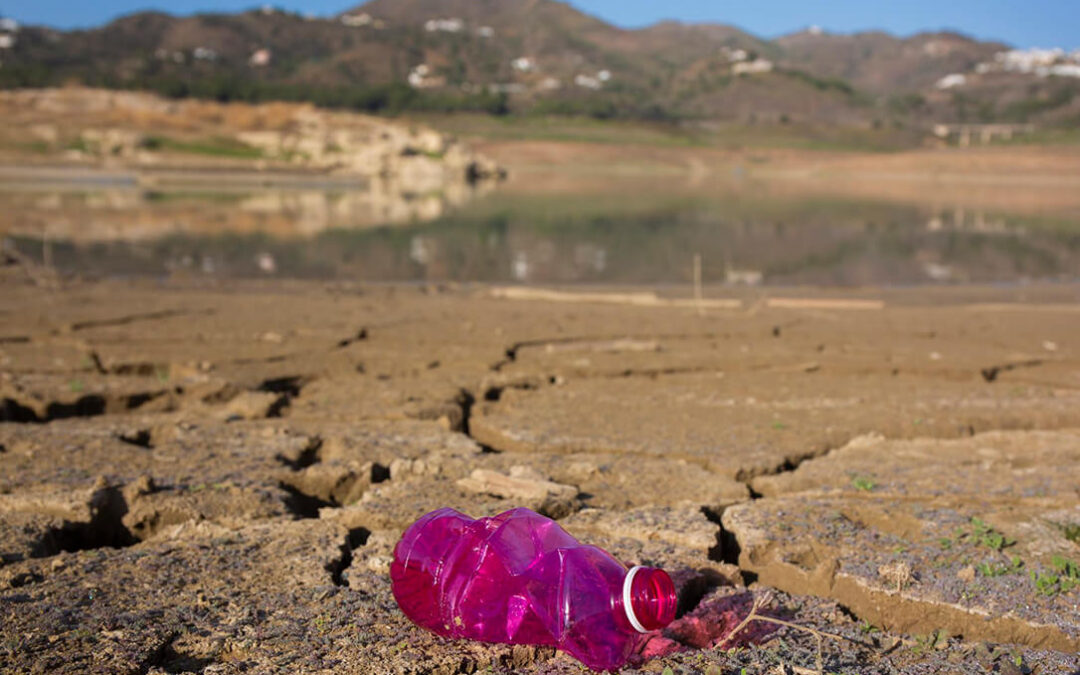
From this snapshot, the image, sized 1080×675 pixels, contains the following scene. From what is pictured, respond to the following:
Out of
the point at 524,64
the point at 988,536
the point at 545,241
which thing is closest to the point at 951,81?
the point at 524,64

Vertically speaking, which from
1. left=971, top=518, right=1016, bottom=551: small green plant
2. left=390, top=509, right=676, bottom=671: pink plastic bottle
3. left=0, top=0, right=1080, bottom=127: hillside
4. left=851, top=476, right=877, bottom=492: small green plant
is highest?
left=0, top=0, right=1080, bottom=127: hillside

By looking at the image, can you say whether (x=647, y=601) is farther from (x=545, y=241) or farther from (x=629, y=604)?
(x=545, y=241)

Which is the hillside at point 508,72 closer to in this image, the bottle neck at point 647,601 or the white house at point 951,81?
the white house at point 951,81

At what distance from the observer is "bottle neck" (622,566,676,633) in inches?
75.9

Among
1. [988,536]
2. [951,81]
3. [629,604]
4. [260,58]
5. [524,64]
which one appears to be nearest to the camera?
[629,604]

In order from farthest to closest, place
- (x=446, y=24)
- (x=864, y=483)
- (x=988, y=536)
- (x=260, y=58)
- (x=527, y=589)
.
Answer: (x=446, y=24), (x=260, y=58), (x=864, y=483), (x=988, y=536), (x=527, y=589)

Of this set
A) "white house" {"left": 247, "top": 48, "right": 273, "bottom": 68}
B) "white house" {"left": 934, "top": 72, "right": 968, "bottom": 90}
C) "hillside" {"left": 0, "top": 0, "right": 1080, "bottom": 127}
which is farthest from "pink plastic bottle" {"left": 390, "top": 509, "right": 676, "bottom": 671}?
"white house" {"left": 934, "top": 72, "right": 968, "bottom": 90}

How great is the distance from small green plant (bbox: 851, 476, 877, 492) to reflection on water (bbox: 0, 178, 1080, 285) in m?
8.07

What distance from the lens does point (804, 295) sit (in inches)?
412

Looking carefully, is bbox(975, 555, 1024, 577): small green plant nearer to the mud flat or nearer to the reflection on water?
the mud flat

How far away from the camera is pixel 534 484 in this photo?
330 cm

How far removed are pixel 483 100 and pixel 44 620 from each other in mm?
82750

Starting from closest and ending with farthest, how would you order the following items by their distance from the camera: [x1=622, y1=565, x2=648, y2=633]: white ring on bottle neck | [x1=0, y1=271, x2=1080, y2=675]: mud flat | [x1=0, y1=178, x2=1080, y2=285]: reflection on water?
[x1=622, y1=565, x2=648, y2=633]: white ring on bottle neck → [x1=0, y1=271, x2=1080, y2=675]: mud flat → [x1=0, y1=178, x2=1080, y2=285]: reflection on water

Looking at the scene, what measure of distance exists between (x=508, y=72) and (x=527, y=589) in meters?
121
